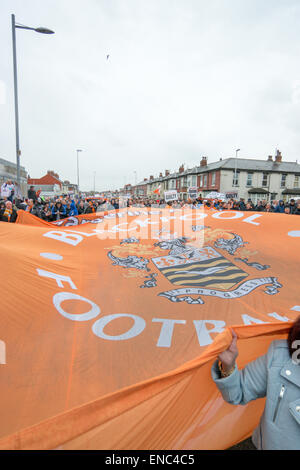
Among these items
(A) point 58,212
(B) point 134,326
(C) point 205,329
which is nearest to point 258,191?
(A) point 58,212

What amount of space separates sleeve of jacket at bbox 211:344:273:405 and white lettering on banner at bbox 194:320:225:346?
104 cm

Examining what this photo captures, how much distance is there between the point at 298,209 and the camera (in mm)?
10227

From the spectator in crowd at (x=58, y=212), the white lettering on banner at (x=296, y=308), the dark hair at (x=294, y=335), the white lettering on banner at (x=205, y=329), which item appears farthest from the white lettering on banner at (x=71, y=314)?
the spectator in crowd at (x=58, y=212)

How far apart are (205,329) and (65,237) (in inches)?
136

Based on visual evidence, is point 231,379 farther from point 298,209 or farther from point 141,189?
point 141,189

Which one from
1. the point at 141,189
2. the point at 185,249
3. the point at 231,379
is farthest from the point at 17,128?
the point at 141,189

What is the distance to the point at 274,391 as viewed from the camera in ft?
4.51

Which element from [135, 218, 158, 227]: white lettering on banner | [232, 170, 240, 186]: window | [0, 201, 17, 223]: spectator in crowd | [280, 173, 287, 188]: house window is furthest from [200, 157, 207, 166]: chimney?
[135, 218, 158, 227]: white lettering on banner

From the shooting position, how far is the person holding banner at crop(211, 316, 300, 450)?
1.31m

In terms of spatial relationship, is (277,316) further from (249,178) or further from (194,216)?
(249,178)

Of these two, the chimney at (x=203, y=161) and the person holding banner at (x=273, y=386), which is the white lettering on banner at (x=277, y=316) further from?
the chimney at (x=203, y=161)

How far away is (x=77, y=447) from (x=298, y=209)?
11486 mm

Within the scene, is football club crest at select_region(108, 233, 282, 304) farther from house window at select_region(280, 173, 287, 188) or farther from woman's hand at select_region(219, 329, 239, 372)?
house window at select_region(280, 173, 287, 188)

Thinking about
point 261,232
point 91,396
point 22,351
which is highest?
point 261,232
